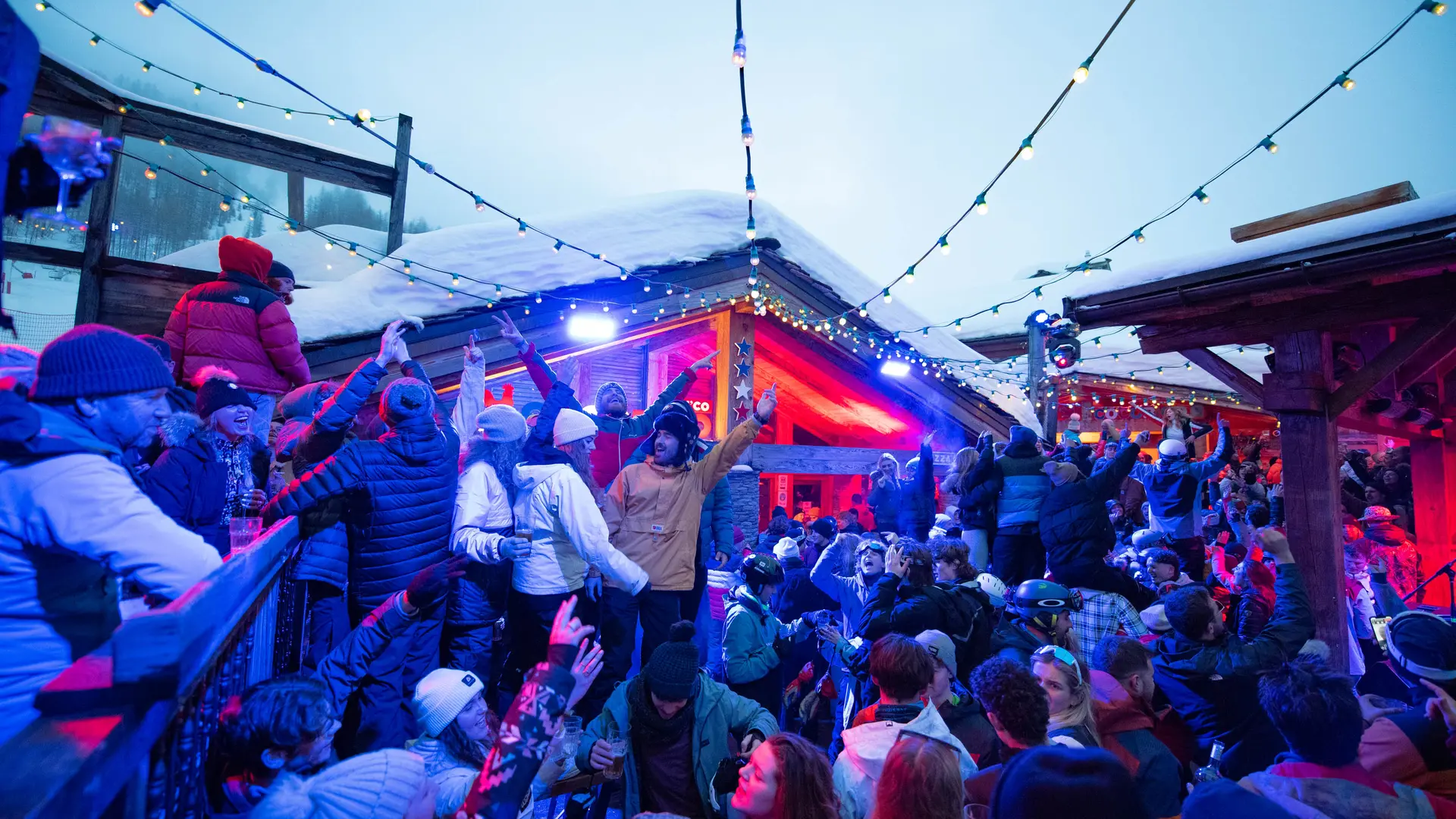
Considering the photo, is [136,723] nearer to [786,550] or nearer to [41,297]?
[786,550]

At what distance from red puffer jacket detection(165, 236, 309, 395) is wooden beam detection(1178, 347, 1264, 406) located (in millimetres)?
7968

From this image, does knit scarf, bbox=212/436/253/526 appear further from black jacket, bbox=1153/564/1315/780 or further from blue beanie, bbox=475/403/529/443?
black jacket, bbox=1153/564/1315/780

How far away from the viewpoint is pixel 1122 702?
303cm

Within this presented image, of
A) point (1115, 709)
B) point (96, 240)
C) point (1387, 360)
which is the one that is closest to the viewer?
point (1115, 709)

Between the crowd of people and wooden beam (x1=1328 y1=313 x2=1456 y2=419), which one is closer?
the crowd of people

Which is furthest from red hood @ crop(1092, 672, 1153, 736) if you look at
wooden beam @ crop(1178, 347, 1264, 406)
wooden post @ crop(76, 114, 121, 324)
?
wooden post @ crop(76, 114, 121, 324)

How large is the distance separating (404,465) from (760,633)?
2382mm

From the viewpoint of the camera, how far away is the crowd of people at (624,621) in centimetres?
173

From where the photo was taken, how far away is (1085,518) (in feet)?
16.9

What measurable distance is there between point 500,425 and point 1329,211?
29.8ft

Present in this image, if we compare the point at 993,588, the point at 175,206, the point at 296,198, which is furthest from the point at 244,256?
the point at 993,588

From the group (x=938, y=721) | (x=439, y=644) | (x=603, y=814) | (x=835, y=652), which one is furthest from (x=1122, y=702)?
(x=439, y=644)

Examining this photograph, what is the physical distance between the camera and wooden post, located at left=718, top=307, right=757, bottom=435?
9.77m

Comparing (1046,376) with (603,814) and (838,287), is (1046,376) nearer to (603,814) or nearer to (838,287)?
(838,287)
